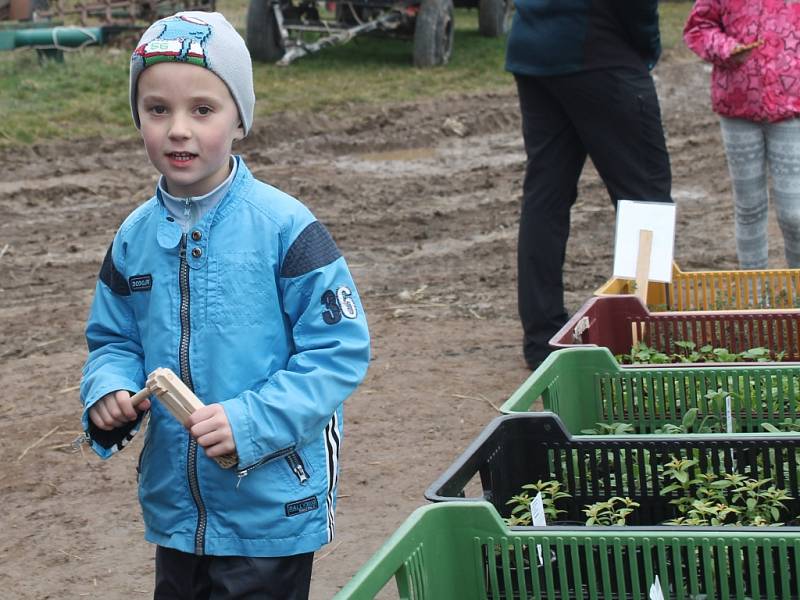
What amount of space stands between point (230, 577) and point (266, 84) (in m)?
9.93

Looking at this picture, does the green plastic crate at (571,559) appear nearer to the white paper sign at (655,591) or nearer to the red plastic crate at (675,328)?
the white paper sign at (655,591)

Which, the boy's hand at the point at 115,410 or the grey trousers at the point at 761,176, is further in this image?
the grey trousers at the point at 761,176

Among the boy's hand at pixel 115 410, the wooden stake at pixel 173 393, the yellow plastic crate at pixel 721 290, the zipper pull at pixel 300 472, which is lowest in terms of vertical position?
the yellow plastic crate at pixel 721 290

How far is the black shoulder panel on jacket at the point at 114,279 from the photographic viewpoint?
2533 mm

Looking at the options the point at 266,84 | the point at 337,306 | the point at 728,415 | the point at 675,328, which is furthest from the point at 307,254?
the point at 266,84

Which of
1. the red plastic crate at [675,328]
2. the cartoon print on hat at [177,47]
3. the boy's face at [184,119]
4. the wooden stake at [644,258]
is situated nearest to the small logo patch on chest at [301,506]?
the boy's face at [184,119]

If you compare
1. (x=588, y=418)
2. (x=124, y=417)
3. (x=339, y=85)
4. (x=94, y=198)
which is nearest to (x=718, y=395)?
(x=588, y=418)

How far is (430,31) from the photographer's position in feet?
43.0

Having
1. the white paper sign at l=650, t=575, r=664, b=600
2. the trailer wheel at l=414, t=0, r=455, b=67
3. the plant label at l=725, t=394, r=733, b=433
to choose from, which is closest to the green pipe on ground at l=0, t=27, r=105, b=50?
the trailer wheel at l=414, t=0, r=455, b=67

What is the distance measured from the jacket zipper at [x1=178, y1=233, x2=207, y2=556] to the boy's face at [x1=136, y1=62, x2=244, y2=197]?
0.17 m

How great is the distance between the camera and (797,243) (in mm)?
5277

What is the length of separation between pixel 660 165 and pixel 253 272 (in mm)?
2768

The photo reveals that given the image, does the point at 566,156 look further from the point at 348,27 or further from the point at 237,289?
the point at 348,27

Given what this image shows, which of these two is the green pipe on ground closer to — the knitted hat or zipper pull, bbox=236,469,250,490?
the knitted hat
